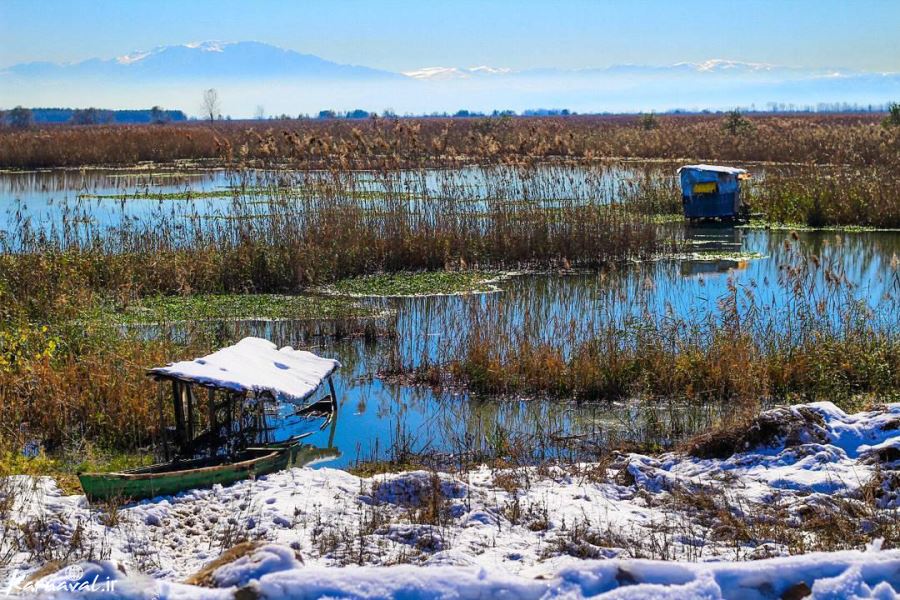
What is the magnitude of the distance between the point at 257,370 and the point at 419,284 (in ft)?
23.9

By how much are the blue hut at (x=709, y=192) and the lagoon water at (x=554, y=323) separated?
54 centimetres

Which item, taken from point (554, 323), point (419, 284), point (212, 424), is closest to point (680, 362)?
point (554, 323)

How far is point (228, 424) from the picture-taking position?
8.55 m

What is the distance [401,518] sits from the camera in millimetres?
6297

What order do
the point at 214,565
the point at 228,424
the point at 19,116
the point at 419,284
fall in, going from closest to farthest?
the point at 214,565
the point at 228,424
the point at 419,284
the point at 19,116

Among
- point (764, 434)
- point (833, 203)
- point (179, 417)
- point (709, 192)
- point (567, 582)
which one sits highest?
point (709, 192)

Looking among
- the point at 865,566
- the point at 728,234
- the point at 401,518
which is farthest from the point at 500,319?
the point at 728,234

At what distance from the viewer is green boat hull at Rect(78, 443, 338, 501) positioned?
649 centimetres

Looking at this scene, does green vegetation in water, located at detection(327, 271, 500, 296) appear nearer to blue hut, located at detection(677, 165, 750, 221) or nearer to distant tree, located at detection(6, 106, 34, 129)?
blue hut, located at detection(677, 165, 750, 221)

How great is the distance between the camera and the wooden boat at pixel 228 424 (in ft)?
22.0

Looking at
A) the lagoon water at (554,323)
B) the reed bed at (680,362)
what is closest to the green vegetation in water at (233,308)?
the lagoon water at (554,323)

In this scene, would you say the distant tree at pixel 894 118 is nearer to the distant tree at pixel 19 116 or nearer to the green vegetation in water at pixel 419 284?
the green vegetation in water at pixel 419 284

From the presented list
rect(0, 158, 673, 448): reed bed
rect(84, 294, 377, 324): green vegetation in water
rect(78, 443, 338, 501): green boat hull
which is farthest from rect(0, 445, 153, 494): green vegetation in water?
rect(84, 294, 377, 324): green vegetation in water

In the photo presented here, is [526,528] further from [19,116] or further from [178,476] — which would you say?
[19,116]
